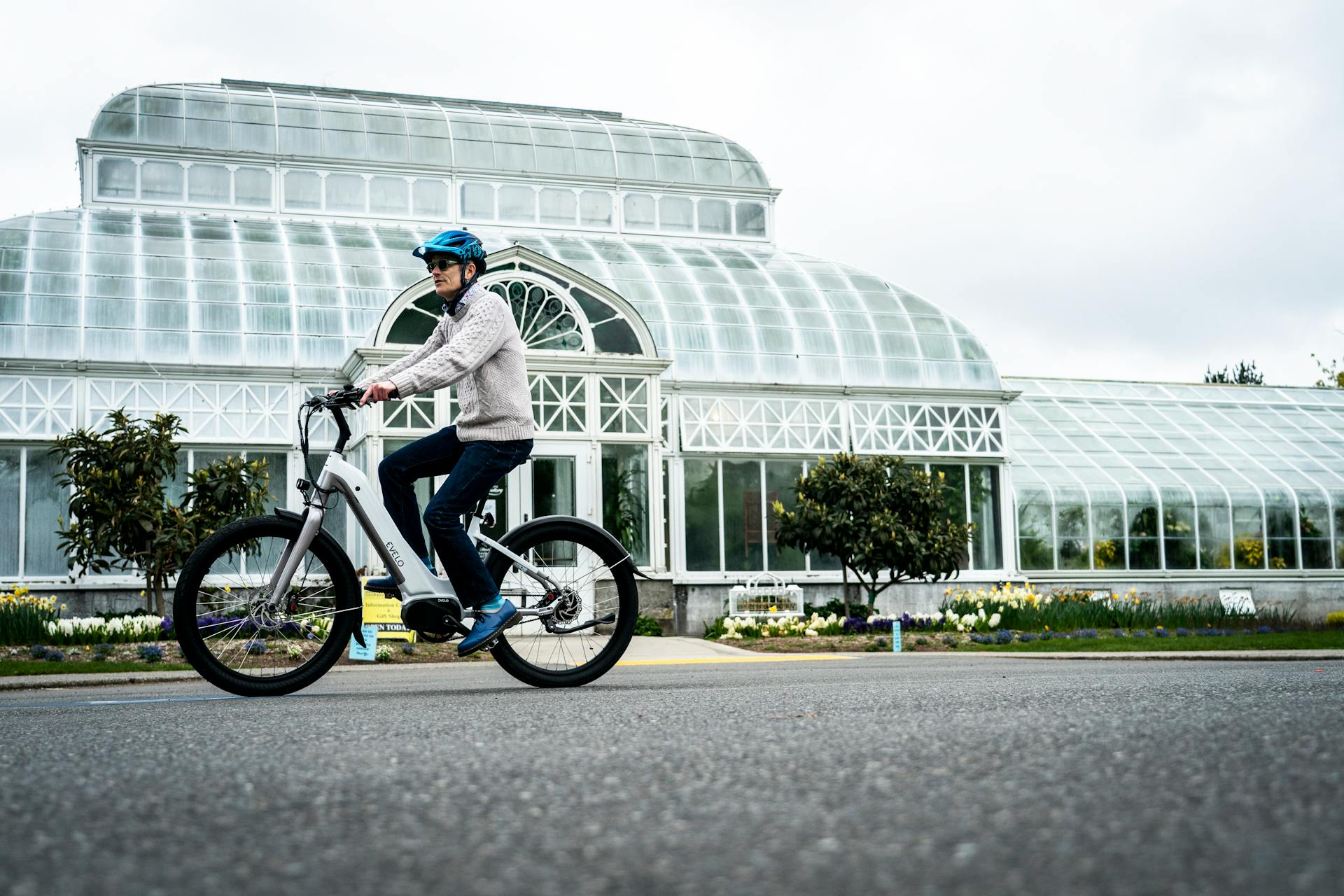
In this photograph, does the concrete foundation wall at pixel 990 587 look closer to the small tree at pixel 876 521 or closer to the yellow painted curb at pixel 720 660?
the small tree at pixel 876 521

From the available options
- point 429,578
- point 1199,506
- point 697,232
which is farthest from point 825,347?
point 429,578

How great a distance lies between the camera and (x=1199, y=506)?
87.0 feet

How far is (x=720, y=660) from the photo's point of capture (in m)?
13.1

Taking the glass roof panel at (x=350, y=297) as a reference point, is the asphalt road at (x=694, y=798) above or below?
below

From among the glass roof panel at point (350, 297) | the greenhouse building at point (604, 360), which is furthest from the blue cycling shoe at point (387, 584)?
the glass roof panel at point (350, 297)

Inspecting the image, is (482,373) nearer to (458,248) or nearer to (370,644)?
(458,248)

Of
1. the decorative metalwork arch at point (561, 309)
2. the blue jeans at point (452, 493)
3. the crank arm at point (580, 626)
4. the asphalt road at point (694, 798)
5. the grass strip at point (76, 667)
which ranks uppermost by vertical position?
the decorative metalwork arch at point (561, 309)

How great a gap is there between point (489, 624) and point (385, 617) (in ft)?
21.7

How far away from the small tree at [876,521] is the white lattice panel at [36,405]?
1103 centimetres

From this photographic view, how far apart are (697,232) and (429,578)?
22.8m

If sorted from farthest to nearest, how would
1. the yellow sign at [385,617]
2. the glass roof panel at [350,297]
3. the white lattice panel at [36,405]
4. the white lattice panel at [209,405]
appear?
1. the glass roof panel at [350,297]
2. the white lattice panel at [209,405]
3. the white lattice panel at [36,405]
4. the yellow sign at [385,617]

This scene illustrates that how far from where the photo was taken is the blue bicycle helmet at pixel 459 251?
6746mm

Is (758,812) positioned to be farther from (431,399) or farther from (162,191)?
(162,191)

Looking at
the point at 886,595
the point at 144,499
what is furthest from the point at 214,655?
the point at 886,595
